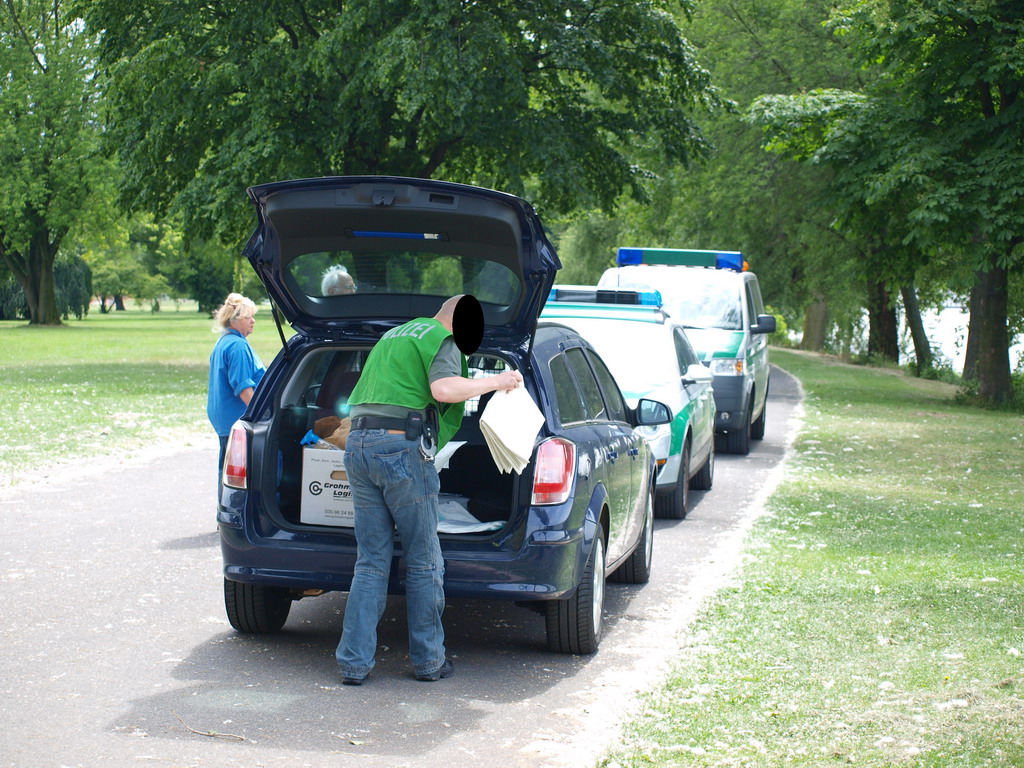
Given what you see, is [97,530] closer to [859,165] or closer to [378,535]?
[378,535]

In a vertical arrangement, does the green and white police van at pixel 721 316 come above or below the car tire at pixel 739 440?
above

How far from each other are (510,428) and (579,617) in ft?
3.48

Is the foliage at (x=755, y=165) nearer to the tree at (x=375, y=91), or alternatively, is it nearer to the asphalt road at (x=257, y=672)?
the tree at (x=375, y=91)

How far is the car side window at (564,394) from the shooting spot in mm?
6348

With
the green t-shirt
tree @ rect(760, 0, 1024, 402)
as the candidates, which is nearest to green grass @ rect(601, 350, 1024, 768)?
the green t-shirt

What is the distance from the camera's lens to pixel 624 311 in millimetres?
11773

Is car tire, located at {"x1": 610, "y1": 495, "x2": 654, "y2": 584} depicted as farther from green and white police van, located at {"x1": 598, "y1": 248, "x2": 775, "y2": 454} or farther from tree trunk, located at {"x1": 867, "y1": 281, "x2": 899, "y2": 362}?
tree trunk, located at {"x1": 867, "y1": 281, "x2": 899, "y2": 362}

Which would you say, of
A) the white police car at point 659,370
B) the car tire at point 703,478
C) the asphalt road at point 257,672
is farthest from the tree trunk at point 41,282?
the asphalt road at point 257,672

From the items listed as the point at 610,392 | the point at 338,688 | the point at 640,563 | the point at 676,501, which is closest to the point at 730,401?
the point at 676,501

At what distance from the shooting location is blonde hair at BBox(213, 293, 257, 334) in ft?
28.8

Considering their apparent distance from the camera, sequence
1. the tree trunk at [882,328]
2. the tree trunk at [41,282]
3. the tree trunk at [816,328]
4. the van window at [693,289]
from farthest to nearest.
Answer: the tree trunk at [41,282], the tree trunk at [816,328], the tree trunk at [882,328], the van window at [693,289]

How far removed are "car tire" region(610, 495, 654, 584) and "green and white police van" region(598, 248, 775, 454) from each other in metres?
6.88

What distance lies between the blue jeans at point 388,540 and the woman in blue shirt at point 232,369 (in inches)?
126

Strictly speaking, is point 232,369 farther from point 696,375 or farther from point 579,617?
point 696,375
